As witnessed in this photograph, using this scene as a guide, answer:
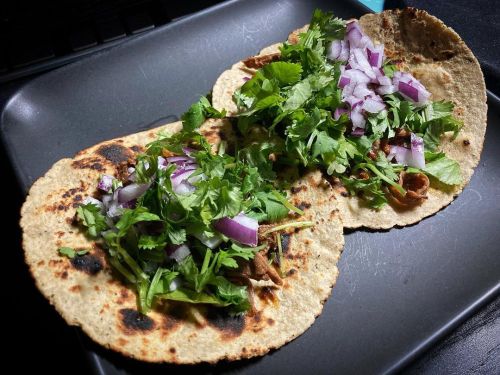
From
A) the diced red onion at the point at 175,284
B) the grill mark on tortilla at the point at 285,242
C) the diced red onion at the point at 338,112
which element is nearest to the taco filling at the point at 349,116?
the diced red onion at the point at 338,112

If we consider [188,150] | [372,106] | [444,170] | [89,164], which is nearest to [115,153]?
[89,164]

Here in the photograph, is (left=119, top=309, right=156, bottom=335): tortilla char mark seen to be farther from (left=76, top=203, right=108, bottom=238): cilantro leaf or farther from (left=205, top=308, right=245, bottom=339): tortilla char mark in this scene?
(left=76, top=203, right=108, bottom=238): cilantro leaf

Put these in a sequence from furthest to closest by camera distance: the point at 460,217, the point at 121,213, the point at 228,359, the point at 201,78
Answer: the point at 201,78 < the point at 460,217 < the point at 121,213 < the point at 228,359

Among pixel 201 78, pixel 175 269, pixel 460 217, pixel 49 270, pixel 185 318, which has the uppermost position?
pixel 201 78

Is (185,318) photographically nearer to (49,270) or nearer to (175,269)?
(175,269)

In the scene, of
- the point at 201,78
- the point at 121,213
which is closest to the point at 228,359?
the point at 121,213

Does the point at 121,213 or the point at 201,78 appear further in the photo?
the point at 201,78

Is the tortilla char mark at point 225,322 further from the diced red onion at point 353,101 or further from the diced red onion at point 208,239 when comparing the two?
the diced red onion at point 353,101

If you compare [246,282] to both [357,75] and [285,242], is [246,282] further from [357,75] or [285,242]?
[357,75]

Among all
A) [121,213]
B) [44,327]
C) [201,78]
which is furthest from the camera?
[201,78]
